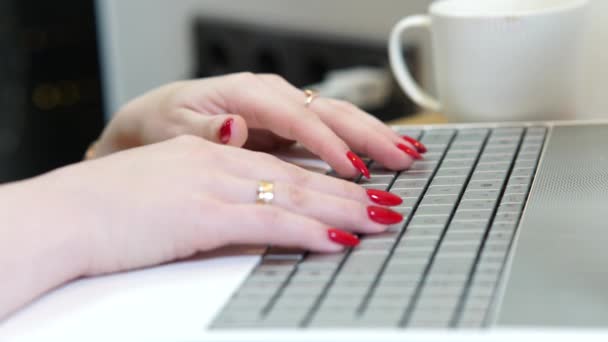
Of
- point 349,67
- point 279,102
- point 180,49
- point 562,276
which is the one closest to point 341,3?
point 349,67

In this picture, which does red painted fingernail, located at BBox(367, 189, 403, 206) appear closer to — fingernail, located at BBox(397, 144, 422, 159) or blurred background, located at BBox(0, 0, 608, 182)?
fingernail, located at BBox(397, 144, 422, 159)

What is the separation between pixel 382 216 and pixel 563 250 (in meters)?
0.11

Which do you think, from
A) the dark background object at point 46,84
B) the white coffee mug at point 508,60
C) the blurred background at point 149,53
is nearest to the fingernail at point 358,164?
the white coffee mug at point 508,60

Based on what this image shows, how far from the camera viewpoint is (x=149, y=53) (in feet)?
6.56

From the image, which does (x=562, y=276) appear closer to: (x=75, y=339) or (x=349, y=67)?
(x=75, y=339)

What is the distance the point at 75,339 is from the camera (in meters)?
0.49

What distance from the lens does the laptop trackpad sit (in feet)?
1.51

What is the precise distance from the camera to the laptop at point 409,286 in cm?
46

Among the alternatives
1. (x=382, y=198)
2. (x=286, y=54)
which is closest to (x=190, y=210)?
(x=382, y=198)

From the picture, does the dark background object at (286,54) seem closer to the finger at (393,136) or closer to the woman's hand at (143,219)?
the finger at (393,136)

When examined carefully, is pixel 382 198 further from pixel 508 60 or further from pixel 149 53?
pixel 149 53

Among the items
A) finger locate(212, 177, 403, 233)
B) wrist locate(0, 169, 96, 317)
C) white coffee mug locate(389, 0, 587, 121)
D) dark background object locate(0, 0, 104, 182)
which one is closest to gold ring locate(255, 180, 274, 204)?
finger locate(212, 177, 403, 233)

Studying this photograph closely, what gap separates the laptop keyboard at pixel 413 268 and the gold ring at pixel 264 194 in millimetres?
34

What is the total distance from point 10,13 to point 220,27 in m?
0.47
